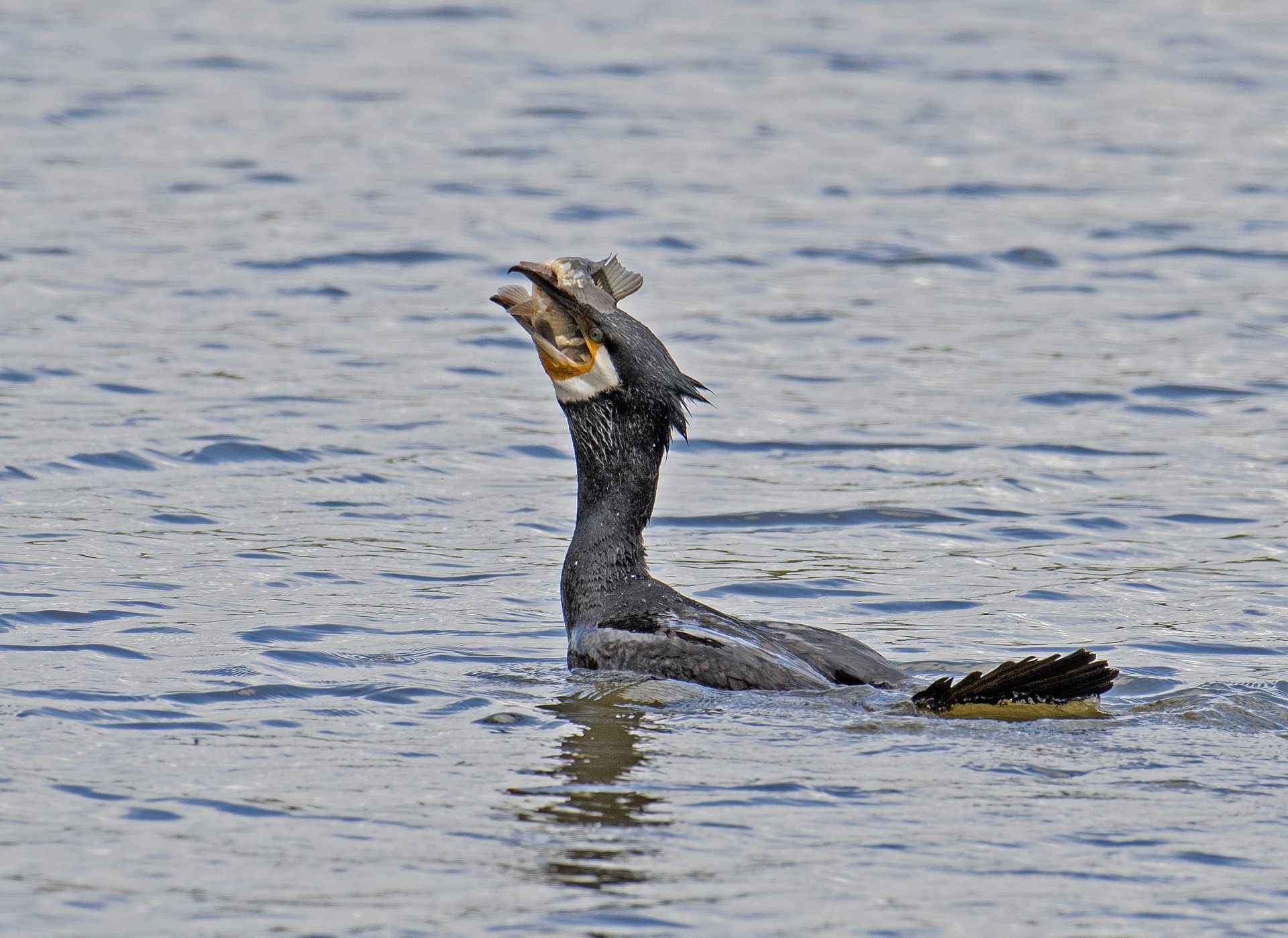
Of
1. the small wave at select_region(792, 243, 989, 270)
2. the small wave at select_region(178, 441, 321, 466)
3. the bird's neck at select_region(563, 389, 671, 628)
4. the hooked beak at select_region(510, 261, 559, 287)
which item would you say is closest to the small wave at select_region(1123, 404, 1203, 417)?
the small wave at select_region(792, 243, 989, 270)

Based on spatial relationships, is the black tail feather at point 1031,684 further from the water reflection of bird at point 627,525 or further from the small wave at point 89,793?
the small wave at point 89,793

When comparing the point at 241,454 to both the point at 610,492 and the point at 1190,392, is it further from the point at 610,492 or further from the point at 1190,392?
the point at 1190,392

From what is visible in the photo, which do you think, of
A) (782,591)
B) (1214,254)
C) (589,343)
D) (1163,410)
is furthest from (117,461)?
(1214,254)

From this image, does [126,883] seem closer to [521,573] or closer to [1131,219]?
[521,573]

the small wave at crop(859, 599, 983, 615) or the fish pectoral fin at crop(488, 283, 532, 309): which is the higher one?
the fish pectoral fin at crop(488, 283, 532, 309)

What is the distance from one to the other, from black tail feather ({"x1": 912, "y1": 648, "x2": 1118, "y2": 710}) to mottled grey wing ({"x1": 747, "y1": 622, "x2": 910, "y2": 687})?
460 mm

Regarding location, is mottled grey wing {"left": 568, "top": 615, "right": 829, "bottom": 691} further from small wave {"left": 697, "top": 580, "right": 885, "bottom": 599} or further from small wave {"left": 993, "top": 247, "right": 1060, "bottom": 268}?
small wave {"left": 993, "top": 247, "right": 1060, "bottom": 268}

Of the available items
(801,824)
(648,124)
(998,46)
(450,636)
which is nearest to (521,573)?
(450,636)

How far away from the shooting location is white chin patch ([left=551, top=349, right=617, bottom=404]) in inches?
318

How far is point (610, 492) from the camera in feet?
27.4

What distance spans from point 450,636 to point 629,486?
1.14 meters

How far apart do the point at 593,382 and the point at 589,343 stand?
0.18 metres

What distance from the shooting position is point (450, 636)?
28.6 ft

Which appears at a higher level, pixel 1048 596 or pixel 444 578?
pixel 1048 596
